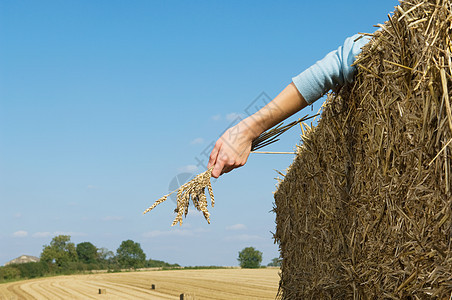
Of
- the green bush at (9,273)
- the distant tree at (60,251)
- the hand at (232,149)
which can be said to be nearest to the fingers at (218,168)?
the hand at (232,149)

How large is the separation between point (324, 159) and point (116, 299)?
388 inches

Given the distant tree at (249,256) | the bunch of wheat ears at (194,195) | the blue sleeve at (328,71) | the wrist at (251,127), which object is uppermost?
the blue sleeve at (328,71)

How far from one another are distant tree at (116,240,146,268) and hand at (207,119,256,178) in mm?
48695

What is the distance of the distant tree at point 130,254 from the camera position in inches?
1943

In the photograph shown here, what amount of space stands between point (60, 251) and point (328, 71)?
167 feet

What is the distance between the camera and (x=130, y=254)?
50.1 m

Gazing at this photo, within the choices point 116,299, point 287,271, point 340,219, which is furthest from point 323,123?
point 116,299

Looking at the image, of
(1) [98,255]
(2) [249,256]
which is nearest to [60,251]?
(1) [98,255]

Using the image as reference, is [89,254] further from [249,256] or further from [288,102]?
[288,102]

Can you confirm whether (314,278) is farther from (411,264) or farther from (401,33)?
(401,33)

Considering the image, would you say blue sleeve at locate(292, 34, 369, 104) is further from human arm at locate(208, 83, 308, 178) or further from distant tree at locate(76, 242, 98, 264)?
distant tree at locate(76, 242, 98, 264)

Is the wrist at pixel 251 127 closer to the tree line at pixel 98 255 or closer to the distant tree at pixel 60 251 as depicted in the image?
the tree line at pixel 98 255

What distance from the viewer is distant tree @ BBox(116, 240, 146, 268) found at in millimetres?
49344

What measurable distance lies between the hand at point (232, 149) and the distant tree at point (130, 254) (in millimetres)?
48695
